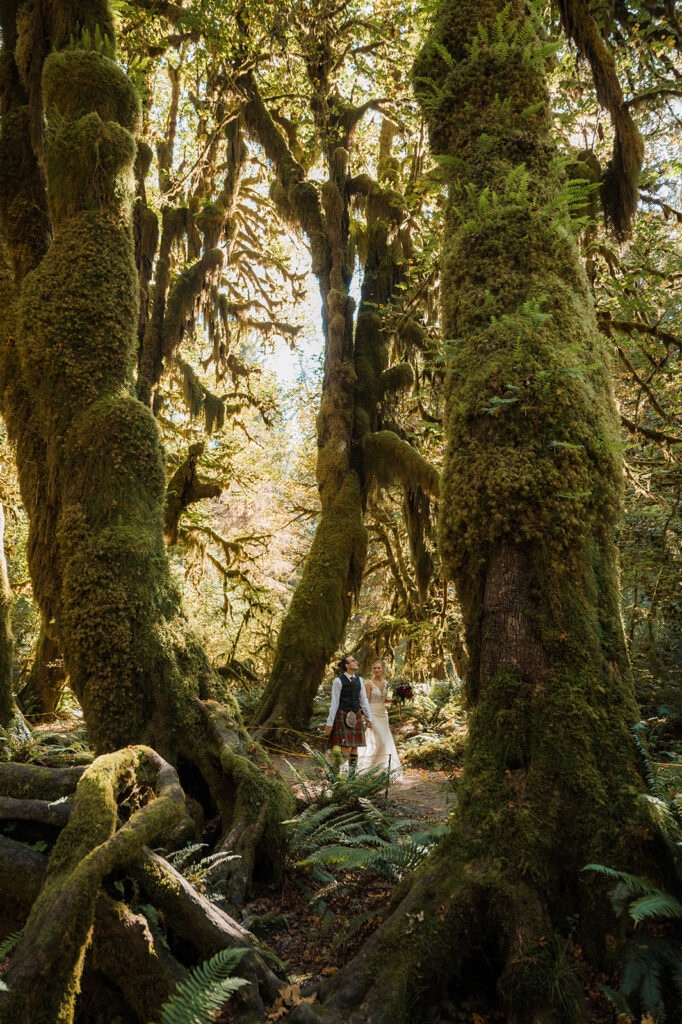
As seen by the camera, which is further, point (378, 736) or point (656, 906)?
point (378, 736)

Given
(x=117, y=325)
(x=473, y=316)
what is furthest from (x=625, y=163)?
(x=117, y=325)

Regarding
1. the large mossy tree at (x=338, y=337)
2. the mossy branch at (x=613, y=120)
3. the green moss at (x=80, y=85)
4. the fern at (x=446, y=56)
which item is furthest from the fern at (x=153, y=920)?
the mossy branch at (x=613, y=120)

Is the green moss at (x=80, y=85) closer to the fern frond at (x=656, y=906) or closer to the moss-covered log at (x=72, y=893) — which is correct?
the moss-covered log at (x=72, y=893)

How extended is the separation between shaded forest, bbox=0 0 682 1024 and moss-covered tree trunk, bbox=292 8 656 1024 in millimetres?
16

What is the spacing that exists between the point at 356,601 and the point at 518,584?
8083 mm

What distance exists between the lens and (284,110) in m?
13.0

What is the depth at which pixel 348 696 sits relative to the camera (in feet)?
25.4

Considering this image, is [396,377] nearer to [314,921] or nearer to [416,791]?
[416,791]

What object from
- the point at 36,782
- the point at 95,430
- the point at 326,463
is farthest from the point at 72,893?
the point at 326,463

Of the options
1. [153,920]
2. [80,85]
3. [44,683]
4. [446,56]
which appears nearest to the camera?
[153,920]

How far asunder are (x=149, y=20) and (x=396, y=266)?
19.8ft

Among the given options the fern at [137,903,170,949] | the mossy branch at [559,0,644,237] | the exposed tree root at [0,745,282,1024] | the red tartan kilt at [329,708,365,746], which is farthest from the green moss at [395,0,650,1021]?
the red tartan kilt at [329,708,365,746]

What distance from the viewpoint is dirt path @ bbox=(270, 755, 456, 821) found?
6.26 metres

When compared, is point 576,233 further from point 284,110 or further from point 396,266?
point 284,110
